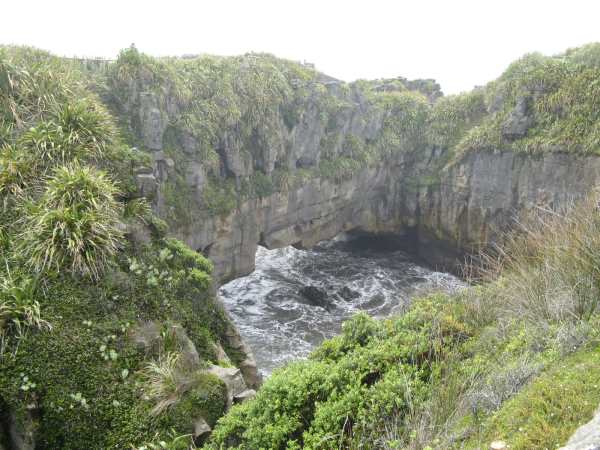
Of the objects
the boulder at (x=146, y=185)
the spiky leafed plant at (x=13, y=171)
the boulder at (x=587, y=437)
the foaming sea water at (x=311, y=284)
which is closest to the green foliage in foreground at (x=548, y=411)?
the boulder at (x=587, y=437)

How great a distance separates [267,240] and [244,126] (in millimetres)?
6067

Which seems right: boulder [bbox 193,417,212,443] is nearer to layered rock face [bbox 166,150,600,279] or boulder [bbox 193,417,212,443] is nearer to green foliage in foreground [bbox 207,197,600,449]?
green foliage in foreground [bbox 207,197,600,449]

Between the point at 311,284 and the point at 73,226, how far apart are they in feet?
58.3

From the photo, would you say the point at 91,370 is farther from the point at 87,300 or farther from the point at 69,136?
the point at 69,136

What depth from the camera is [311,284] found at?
24.2m

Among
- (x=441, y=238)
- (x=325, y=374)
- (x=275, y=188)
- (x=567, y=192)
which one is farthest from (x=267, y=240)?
(x=325, y=374)

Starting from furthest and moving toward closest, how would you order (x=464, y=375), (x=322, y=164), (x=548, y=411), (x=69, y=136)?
(x=322, y=164) < (x=69, y=136) < (x=464, y=375) < (x=548, y=411)

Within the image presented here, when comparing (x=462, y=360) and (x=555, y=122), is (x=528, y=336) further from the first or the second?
(x=555, y=122)

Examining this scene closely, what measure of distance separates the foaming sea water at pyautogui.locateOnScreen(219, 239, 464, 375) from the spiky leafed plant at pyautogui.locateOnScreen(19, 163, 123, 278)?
989 cm

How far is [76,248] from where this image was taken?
23.5 ft

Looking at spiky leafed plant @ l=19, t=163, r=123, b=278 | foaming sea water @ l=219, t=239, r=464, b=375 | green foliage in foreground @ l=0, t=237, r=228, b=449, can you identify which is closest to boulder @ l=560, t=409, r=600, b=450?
green foliage in foreground @ l=0, t=237, r=228, b=449

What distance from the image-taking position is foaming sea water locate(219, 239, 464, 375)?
18625 millimetres

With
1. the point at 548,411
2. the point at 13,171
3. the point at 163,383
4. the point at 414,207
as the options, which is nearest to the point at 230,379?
the point at 163,383

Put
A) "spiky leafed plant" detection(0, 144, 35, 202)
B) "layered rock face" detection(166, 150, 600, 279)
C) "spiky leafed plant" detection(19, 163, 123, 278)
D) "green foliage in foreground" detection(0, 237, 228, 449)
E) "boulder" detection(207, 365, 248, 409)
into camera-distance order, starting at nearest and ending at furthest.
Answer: "green foliage in foreground" detection(0, 237, 228, 449) → "spiky leafed plant" detection(19, 163, 123, 278) → "boulder" detection(207, 365, 248, 409) → "spiky leafed plant" detection(0, 144, 35, 202) → "layered rock face" detection(166, 150, 600, 279)
